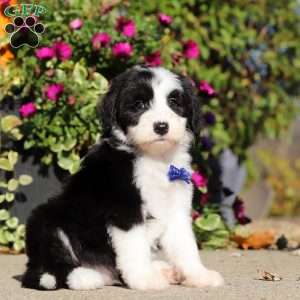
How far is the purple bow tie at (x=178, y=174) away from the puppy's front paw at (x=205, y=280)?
626mm

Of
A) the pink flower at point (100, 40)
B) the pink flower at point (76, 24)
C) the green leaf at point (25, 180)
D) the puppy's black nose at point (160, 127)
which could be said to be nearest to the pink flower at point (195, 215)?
the green leaf at point (25, 180)

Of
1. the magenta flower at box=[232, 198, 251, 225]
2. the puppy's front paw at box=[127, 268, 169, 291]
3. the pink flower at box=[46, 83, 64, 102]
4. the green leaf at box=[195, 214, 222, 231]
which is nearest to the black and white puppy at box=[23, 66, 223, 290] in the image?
the puppy's front paw at box=[127, 268, 169, 291]

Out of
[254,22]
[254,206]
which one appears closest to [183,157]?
[254,22]

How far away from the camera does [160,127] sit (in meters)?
5.14

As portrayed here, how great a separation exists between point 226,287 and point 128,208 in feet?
2.67

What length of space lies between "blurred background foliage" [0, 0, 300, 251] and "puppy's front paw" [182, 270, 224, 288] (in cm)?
219

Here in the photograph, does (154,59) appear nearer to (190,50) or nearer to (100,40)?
(100,40)

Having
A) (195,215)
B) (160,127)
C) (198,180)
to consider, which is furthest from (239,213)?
(160,127)

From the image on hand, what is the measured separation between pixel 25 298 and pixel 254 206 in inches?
325

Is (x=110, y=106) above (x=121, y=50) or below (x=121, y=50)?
below

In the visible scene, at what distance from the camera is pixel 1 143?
24.2 feet

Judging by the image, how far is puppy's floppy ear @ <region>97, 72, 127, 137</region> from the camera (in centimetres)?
544

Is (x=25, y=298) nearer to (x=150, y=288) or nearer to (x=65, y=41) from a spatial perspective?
(x=150, y=288)

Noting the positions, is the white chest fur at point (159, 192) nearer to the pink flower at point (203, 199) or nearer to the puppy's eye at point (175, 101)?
the puppy's eye at point (175, 101)
